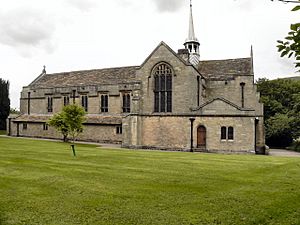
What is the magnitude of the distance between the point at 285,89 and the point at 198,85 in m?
22.5

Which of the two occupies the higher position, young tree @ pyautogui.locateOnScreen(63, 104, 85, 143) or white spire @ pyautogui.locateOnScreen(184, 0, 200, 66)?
white spire @ pyautogui.locateOnScreen(184, 0, 200, 66)

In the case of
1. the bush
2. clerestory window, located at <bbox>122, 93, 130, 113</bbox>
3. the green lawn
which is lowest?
the bush

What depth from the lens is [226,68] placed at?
3575 centimetres

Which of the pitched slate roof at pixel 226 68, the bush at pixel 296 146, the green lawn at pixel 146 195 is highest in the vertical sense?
the pitched slate roof at pixel 226 68

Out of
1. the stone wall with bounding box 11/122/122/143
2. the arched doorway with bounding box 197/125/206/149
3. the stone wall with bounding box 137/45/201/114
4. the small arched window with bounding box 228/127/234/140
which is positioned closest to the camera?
the small arched window with bounding box 228/127/234/140

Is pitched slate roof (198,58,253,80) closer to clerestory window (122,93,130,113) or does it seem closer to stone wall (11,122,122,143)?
clerestory window (122,93,130,113)

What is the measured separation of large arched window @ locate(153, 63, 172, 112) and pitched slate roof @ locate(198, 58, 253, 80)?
234 inches

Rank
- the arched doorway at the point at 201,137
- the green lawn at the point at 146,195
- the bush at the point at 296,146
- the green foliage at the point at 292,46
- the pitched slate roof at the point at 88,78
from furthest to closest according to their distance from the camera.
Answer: the pitched slate roof at the point at 88,78, the bush at the point at 296,146, the arched doorway at the point at 201,137, the green lawn at the point at 146,195, the green foliage at the point at 292,46

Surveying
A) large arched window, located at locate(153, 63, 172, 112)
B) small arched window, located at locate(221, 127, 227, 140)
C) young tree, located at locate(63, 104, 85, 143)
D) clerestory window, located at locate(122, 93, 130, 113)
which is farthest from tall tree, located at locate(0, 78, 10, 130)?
small arched window, located at locate(221, 127, 227, 140)

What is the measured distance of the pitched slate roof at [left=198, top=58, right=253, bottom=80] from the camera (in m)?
34.5

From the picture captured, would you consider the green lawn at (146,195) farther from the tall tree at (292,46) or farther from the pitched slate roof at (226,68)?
the pitched slate roof at (226,68)

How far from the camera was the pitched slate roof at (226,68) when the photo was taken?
34469 mm

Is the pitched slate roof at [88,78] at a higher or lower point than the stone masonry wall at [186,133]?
higher

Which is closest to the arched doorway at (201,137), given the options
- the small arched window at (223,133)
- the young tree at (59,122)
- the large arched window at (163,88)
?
the small arched window at (223,133)
